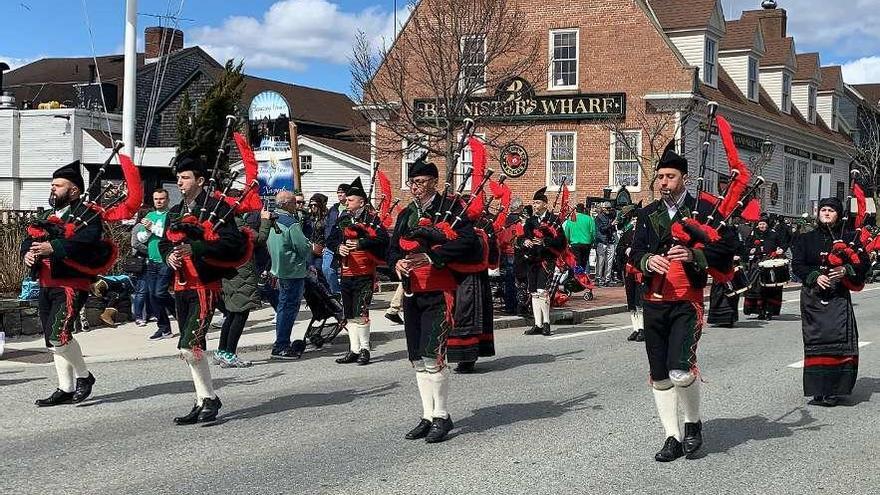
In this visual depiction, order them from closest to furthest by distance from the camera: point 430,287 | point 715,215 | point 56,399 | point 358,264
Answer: point 715,215 < point 430,287 < point 56,399 < point 358,264

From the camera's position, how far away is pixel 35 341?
41.8ft

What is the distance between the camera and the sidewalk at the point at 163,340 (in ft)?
38.2

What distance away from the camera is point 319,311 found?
12773 mm

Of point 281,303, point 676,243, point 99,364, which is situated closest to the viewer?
point 676,243

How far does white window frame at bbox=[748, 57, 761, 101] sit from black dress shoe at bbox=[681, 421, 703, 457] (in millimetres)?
33044

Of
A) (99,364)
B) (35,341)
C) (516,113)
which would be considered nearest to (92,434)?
(99,364)

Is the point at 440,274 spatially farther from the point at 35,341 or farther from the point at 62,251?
the point at 35,341

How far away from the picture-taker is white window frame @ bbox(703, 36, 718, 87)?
33.3 m

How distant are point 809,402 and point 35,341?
29.8ft

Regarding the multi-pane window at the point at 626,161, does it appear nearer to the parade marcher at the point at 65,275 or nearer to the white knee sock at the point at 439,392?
the parade marcher at the point at 65,275

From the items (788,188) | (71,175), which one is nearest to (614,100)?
(788,188)

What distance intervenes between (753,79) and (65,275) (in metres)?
33.8

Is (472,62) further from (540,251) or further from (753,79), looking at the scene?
(753,79)

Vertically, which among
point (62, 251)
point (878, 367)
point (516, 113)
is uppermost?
point (516, 113)
